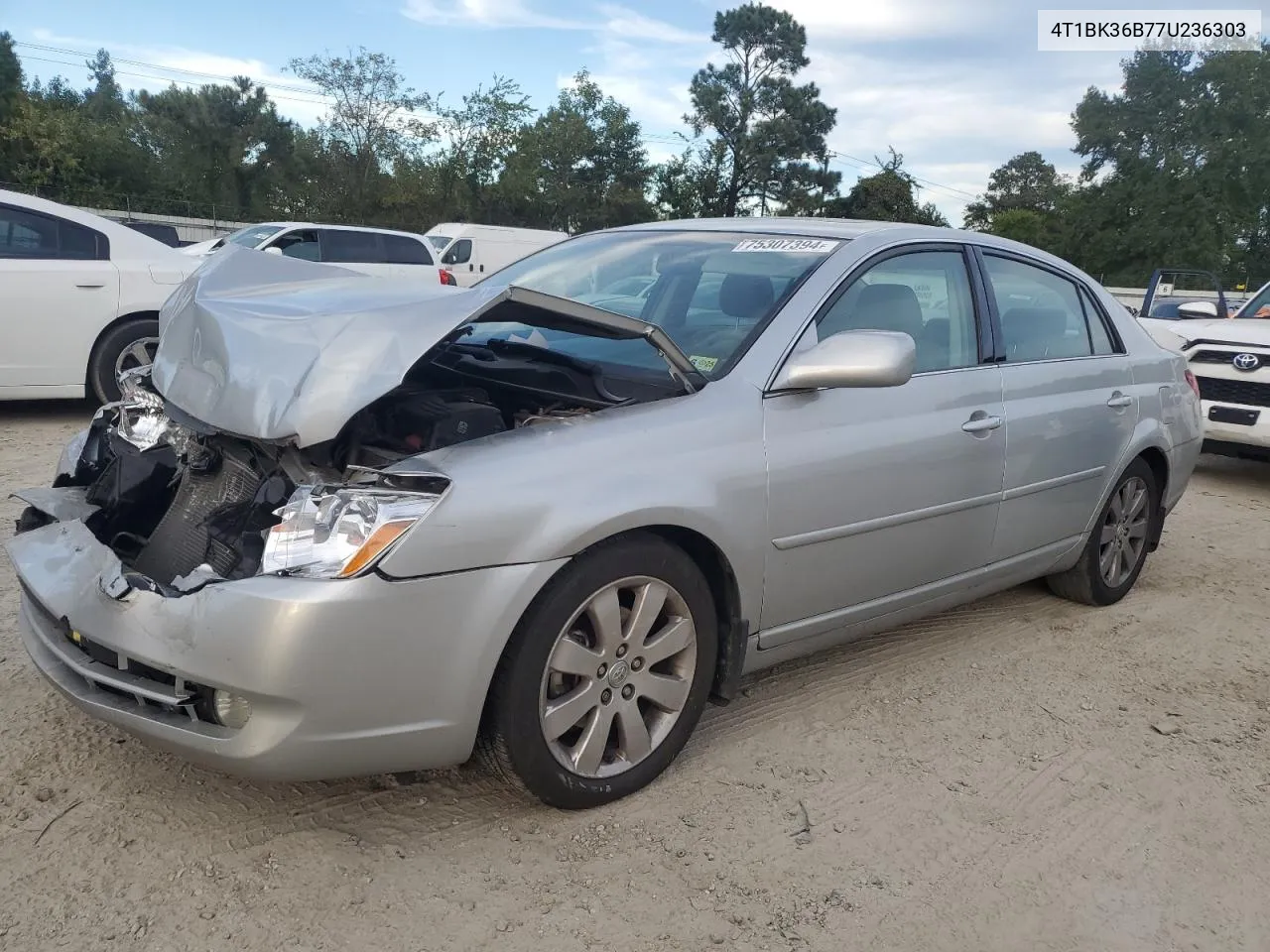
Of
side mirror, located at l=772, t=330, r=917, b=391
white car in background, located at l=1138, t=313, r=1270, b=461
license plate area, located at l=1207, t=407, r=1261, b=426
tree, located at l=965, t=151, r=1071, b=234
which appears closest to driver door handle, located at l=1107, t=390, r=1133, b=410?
side mirror, located at l=772, t=330, r=917, b=391

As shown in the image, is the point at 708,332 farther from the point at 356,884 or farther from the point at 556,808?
the point at 356,884

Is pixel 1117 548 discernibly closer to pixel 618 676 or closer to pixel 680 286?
pixel 680 286

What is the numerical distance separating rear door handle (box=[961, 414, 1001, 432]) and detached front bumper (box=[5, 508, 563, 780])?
1.79m

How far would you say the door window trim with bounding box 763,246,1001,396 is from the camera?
303cm

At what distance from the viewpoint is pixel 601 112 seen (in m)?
44.5

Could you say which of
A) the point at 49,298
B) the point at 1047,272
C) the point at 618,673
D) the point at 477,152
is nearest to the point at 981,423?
the point at 1047,272

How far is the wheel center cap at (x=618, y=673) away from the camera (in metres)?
2.59

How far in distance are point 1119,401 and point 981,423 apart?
116cm

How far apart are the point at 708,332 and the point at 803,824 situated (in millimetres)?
1501

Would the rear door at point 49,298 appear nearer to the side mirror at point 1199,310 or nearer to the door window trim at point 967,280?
the door window trim at point 967,280

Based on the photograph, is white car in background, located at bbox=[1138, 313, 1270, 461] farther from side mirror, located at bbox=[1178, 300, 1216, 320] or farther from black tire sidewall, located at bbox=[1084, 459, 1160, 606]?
black tire sidewall, located at bbox=[1084, 459, 1160, 606]

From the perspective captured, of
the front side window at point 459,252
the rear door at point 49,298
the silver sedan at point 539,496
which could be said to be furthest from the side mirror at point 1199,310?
the front side window at point 459,252

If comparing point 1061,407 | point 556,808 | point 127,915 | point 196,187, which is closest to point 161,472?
point 127,915

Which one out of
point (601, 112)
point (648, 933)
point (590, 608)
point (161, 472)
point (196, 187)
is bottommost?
point (648, 933)
